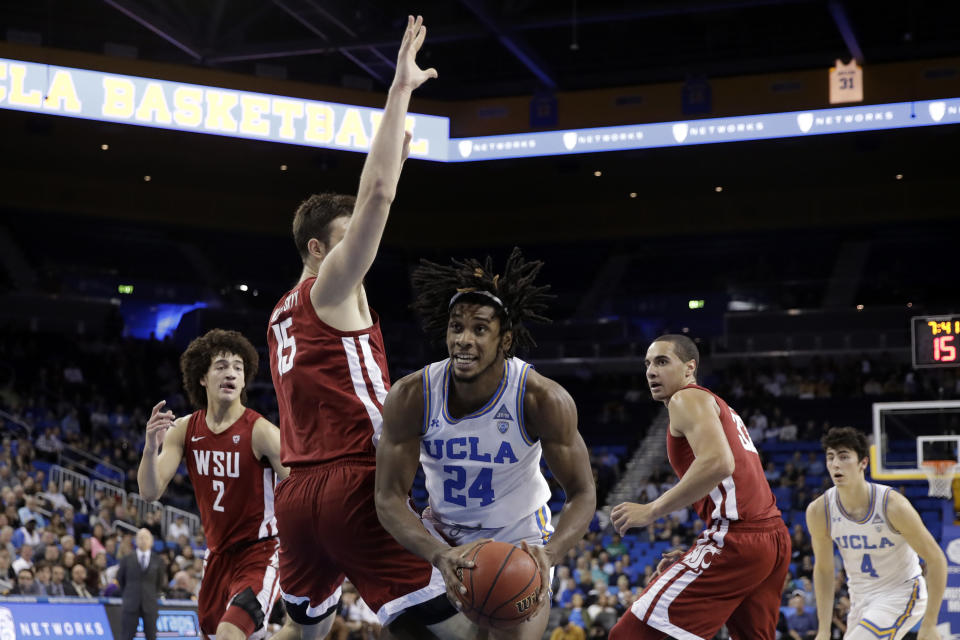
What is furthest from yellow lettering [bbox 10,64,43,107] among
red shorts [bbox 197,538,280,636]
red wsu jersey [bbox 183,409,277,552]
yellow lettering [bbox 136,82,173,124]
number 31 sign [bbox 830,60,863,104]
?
red shorts [bbox 197,538,280,636]

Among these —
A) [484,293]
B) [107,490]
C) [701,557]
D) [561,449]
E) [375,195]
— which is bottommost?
[107,490]

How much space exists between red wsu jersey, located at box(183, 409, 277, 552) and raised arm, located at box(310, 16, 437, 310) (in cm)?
195

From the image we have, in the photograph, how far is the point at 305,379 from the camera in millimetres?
4703

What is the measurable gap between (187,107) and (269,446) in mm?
15260

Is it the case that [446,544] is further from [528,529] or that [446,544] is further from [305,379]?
[305,379]

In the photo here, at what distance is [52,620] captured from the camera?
435 inches

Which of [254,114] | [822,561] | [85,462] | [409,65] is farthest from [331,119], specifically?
[409,65]

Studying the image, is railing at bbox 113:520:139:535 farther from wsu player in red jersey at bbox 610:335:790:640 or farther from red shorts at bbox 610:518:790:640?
red shorts at bbox 610:518:790:640

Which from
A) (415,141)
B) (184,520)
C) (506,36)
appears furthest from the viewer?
(415,141)

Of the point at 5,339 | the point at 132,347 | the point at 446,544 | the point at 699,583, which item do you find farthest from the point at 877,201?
the point at 446,544

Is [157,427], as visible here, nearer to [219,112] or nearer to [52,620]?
[52,620]

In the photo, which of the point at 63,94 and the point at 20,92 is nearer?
the point at 20,92

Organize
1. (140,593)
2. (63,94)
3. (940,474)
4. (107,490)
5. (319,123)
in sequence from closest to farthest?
(140,593), (940,474), (107,490), (63,94), (319,123)

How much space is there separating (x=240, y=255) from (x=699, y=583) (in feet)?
79.2
